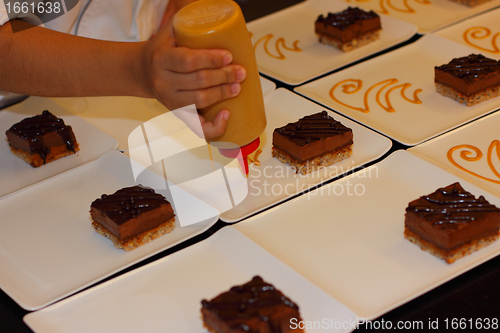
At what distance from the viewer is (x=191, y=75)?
169 centimetres

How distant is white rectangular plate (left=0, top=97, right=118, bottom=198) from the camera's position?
2.31 meters

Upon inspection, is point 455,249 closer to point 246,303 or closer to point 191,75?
point 246,303

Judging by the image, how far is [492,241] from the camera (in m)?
1.73

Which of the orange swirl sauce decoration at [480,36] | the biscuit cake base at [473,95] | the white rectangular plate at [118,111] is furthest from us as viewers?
the orange swirl sauce decoration at [480,36]

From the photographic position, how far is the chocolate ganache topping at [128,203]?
6.19 ft

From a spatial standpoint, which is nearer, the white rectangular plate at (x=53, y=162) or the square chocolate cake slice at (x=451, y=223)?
the square chocolate cake slice at (x=451, y=223)

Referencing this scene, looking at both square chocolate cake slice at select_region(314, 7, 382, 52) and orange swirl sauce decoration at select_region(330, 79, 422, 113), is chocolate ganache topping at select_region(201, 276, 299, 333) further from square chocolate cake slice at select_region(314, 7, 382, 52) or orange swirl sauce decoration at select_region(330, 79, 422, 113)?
square chocolate cake slice at select_region(314, 7, 382, 52)

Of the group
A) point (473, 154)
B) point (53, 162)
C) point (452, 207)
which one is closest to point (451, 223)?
point (452, 207)

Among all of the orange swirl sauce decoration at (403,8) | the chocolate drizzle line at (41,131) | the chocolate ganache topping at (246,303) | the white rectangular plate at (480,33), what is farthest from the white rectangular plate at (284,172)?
the orange swirl sauce decoration at (403,8)

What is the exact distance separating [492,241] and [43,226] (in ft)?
5.04

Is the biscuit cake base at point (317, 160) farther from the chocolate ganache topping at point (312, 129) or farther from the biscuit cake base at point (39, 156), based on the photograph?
the biscuit cake base at point (39, 156)

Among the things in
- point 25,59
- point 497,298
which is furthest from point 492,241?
point 25,59

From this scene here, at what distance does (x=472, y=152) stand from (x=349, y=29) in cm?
108

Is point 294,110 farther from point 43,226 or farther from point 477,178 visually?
→ point 43,226
